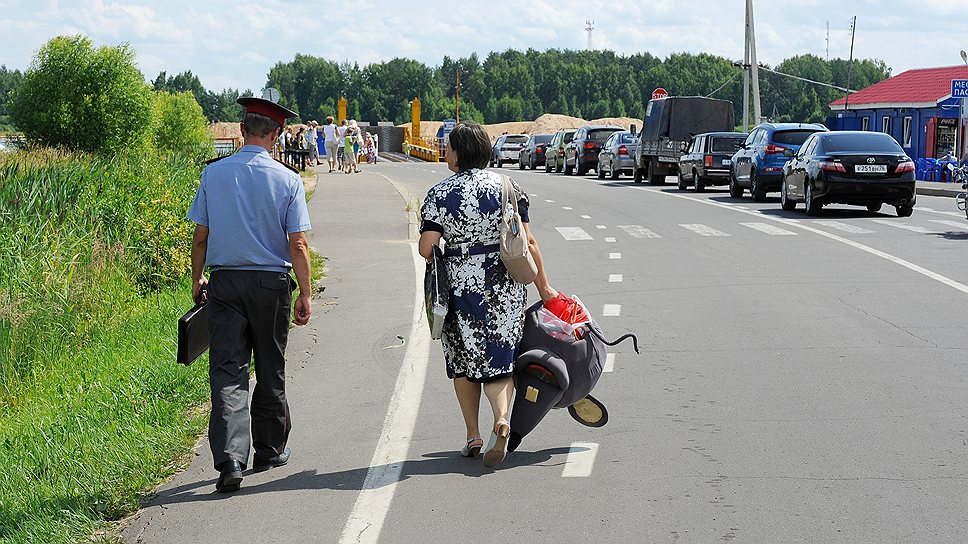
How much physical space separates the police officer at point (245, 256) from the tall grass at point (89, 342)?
633 mm

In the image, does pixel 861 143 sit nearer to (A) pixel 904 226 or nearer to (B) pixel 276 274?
(A) pixel 904 226

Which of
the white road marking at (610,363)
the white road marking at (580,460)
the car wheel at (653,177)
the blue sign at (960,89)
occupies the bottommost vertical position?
the car wheel at (653,177)

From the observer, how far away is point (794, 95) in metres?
171

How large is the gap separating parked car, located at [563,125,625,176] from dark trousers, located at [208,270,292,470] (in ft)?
130

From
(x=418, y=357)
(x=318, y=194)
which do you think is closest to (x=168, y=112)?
(x=318, y=194)

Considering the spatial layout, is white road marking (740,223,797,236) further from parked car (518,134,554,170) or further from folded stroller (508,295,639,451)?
parked car (518,134,554,170)

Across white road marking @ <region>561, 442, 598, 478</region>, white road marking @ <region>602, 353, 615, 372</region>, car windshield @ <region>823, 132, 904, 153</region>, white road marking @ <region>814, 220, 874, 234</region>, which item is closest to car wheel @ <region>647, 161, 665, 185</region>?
car windshield @ <region>823, 132, 904, 153</region>

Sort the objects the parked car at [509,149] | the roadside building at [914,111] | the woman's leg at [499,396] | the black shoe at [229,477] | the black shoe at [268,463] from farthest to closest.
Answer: the parked car at [509,149] < the roadside building at [914,111] < the black shoe at [268,463] < the woman's leg at [499,396] < the black shoe at [229,477]

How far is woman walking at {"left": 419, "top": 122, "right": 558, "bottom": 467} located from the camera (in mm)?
6027

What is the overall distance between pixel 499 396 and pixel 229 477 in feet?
4.34

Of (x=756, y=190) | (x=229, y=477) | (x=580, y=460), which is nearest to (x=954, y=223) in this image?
(x=756, y=190)

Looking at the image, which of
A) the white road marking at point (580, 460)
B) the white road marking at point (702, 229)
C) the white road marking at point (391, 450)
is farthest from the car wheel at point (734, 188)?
the white road marking at point (580, 460)

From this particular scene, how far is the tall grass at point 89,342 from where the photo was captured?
5.91 m

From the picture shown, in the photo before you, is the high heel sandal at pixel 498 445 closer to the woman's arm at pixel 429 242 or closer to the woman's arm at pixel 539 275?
the woman's arm at pixel 539 275
